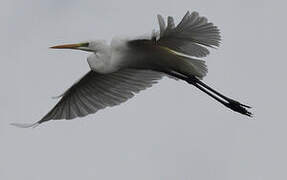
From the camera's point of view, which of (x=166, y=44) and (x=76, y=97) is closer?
(x=166, y=44)

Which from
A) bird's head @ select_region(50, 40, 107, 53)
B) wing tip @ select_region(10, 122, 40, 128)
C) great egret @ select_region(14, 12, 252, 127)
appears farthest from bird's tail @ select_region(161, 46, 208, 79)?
wing tip @ select_region(10, 122, 40, 128)

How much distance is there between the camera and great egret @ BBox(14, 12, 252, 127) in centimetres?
1241

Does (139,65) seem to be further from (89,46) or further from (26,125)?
(26,125)

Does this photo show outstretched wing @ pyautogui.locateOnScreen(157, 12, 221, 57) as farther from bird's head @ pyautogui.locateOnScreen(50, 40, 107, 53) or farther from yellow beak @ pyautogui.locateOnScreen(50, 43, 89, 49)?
yellow beak @ pyautogui.locateOnScreen(50, 43, 89, 49)

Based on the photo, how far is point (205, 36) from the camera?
12469 millimetres

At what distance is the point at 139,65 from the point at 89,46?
2.57ft

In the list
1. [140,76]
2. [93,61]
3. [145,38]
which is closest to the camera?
[145,38]

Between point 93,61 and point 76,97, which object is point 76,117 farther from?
point 93,61

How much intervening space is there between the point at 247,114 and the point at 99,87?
2.42 m

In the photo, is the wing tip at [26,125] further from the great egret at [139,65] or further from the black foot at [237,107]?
the black foot at [237,107]

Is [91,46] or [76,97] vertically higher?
[91,46]

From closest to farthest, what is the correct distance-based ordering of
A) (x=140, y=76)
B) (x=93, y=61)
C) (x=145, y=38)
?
(x=145, y=38) → (x=93, y=61) → (x=140, y=76)

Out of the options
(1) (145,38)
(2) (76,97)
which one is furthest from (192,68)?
(2) (76,97)

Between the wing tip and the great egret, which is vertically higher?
the great egret
